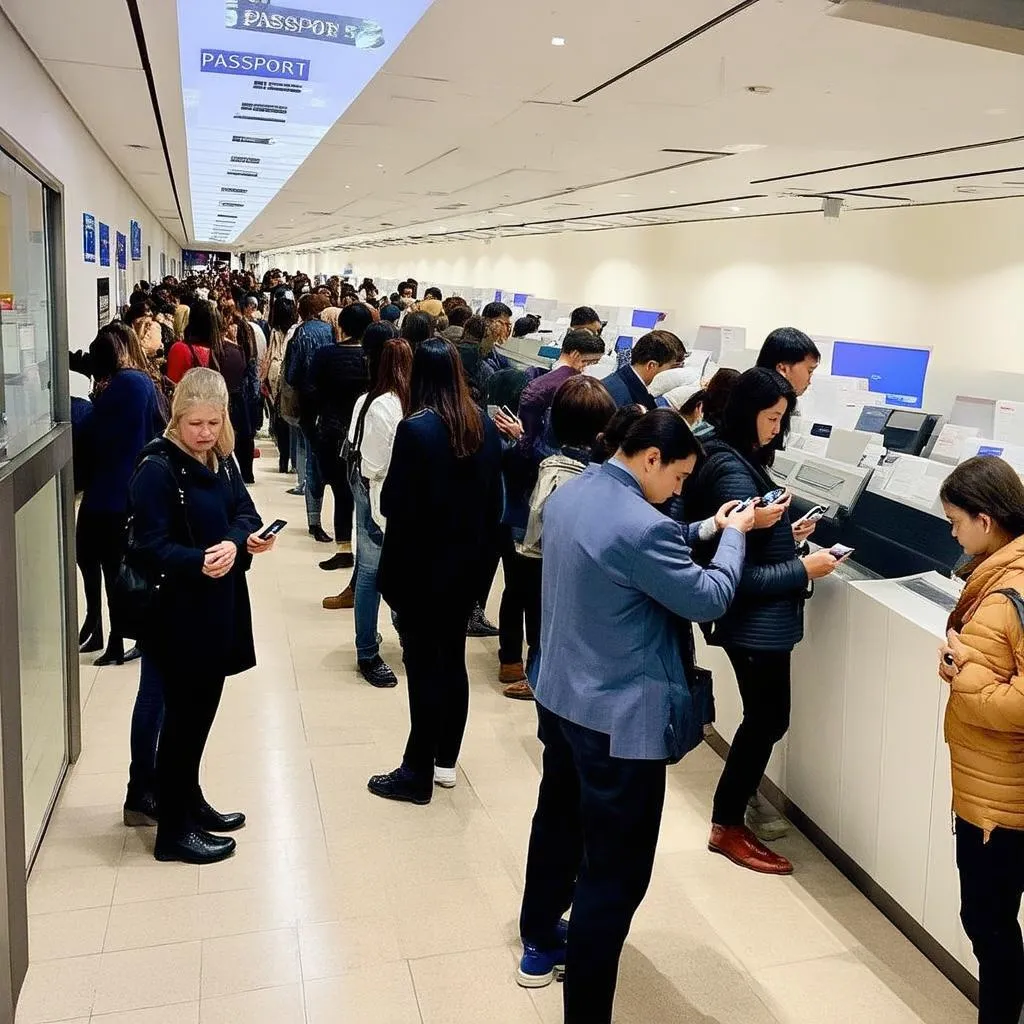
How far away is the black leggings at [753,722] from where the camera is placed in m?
3.09

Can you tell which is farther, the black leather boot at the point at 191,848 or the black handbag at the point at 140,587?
the black leather boot at the point at 191,848

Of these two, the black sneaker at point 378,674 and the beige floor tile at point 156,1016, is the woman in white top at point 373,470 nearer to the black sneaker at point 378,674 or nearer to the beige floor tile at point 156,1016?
the black sneaker at point 378,674

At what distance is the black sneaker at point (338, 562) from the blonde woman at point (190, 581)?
3.16m

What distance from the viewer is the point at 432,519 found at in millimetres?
3207

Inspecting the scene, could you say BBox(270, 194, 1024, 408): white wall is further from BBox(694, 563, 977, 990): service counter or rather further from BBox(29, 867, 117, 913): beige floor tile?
BBox(29, 867, 117, 913): beige floor tile

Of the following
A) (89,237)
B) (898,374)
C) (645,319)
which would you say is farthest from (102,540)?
(645,319)

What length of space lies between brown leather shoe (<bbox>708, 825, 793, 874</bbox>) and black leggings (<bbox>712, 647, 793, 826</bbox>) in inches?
1.3

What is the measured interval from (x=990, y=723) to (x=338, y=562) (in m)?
4.80

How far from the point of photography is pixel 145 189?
46.1 ft

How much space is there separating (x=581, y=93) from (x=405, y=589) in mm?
3383

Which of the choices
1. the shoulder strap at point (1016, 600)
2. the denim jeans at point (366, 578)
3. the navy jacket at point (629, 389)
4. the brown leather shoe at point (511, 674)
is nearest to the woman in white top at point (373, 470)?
the denim jeans at point (366, 578)

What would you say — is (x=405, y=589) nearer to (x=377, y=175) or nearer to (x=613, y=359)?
(x=613, y=359)

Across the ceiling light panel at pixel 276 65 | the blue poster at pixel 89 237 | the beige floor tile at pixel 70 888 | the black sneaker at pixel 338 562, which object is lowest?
the beige floor tile at pixel 70 888

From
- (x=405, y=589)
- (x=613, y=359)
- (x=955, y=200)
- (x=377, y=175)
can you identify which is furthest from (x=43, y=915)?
(x=955, y=200)
